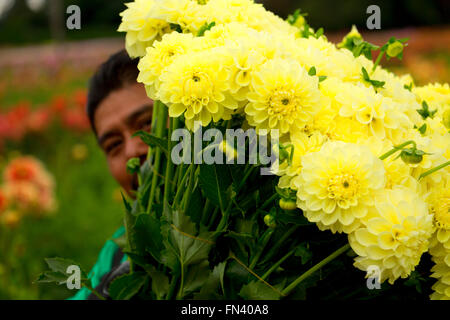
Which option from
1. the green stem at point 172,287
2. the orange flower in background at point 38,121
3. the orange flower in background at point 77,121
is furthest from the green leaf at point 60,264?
the orange flower in background at point 38,121

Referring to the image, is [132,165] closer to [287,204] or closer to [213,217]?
[213,217]

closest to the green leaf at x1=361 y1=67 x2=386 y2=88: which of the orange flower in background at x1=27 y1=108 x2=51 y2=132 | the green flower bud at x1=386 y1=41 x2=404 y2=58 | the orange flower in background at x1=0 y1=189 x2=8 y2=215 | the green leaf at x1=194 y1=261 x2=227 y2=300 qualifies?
the green flower bud at x1=386 y1=41 x2=404 y2=58

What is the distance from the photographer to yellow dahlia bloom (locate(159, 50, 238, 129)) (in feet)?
1.66

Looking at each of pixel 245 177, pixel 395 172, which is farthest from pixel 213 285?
pixel 395 172

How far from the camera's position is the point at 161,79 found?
52cm

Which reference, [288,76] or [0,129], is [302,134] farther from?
[0,129]

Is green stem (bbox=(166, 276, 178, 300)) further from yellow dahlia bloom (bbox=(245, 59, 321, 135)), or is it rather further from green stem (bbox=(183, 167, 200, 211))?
yellow dahlia bloom (bbox=(245, 59, 321, 135))

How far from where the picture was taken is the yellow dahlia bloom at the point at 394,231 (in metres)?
0.47

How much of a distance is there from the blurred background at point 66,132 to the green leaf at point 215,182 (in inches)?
12.7

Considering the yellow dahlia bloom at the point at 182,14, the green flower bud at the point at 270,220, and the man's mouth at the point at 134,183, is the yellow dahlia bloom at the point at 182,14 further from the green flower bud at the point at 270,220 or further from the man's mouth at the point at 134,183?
the man's mouth at the point at 134,183

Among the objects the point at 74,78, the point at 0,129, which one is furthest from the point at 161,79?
the point at 74,78

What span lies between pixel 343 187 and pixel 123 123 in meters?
0.58

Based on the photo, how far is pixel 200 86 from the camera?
1.65 feet

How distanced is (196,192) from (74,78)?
3539 mm
